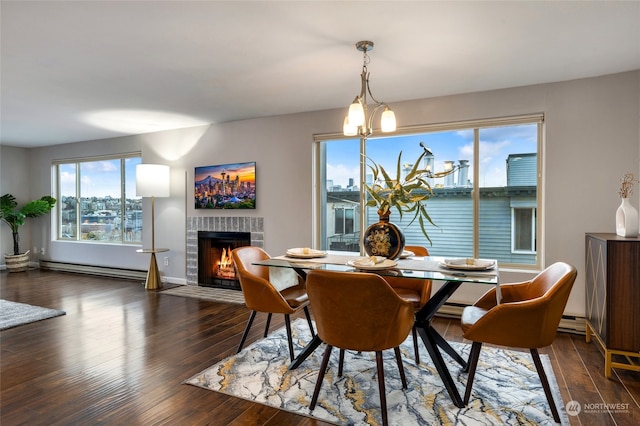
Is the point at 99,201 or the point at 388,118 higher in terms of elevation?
the point at 388,118

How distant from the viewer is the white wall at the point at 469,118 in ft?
11.0

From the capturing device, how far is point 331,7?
2.21 m

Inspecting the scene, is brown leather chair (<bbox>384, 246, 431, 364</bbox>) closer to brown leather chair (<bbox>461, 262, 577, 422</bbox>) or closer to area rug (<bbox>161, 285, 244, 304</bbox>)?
brown leather chair (<bbox>461, 262, 577, 422</bbox>)

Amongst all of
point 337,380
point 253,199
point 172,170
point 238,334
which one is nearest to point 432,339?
point 337,380

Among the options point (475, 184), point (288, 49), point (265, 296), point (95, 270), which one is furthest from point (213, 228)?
point (475, 184)

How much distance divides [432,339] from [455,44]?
2101 mm

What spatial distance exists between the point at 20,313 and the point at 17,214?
3820mm

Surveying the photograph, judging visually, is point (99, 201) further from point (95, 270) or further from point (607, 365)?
point (607, 365)

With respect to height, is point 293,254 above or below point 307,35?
below

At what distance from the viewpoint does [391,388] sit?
2.34 meters

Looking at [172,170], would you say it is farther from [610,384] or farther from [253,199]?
[610,384]

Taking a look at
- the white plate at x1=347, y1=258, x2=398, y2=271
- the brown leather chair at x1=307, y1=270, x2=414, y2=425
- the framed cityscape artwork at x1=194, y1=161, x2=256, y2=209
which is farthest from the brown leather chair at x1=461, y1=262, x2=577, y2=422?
the framed cityscape artwork at x1=194, y1=161, x2=256, y2=209

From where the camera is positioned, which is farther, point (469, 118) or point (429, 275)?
point (469, 118)

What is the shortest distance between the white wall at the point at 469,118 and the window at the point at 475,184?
0.57 feet
